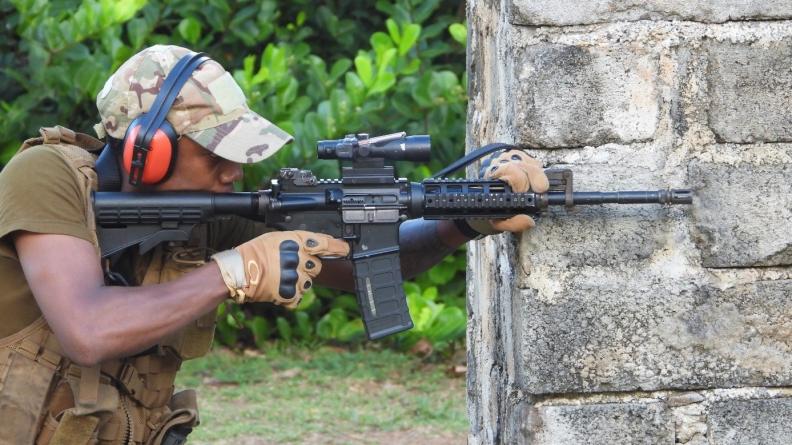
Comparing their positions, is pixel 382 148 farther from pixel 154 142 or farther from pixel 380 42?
pixel 380 42

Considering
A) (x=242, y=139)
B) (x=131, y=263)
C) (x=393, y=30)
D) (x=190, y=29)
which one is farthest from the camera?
(x=190, y=29)

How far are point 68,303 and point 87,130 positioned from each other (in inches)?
145

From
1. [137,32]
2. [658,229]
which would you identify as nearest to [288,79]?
[137,32]

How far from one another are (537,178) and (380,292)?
0.48 metres

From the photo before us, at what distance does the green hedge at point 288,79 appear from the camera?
6.04 metres

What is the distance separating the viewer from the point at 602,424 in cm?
281

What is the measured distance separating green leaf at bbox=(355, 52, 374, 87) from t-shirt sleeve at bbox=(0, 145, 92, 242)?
3277mm

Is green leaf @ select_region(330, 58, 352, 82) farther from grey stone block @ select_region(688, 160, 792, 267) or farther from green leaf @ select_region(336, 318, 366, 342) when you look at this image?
grey stone block @ select_region(688, 160, 792, 267)

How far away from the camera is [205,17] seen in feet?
21.2

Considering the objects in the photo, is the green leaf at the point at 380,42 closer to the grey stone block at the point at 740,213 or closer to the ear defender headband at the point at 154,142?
the ear defender headband at the point at 154,142

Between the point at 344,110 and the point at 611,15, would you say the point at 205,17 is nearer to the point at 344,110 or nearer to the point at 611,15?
the point at 344,110

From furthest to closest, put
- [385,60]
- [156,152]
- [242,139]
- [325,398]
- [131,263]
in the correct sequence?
[385,60]
[325,398]
[131,263]
[242,139]
[156,152]

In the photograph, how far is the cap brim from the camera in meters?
2.88

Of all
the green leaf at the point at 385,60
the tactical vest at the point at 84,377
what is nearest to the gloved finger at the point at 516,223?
the tactical vest at the point at 84,377
